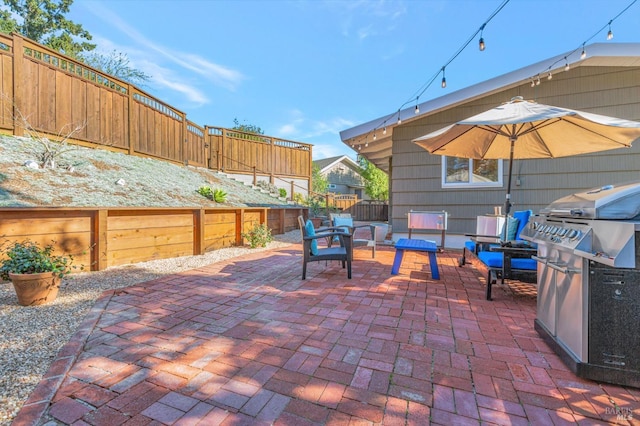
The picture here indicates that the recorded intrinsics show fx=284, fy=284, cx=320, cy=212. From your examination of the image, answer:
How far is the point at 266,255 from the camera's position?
18.1 feet

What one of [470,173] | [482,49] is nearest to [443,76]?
[482,49]

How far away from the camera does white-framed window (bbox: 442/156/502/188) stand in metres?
6.07

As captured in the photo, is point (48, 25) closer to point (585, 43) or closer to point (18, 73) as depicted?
point (18, 73)

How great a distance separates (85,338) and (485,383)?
9.15 ft

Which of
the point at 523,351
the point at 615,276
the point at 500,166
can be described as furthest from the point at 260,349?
the point at 500,166

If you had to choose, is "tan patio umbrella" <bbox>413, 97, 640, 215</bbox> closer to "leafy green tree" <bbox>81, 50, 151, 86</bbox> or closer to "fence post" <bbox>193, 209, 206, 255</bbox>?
"fence post" <bbox>193, 209, 206, 255</bbox>

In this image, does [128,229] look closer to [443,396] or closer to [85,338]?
[85,338]

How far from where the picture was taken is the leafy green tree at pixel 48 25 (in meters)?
16.4

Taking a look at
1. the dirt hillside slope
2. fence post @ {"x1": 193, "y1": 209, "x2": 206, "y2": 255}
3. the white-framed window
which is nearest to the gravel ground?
fence post @ {"x1": 193, "y1": 209, "x2": 206, "y2": 255}

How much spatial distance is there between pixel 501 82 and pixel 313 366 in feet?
20.4

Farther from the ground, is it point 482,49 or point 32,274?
point 482,49

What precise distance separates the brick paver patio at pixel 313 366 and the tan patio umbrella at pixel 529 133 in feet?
6.44

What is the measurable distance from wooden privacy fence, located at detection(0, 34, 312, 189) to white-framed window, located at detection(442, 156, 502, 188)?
8.09 meters

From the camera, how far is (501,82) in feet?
18.1
